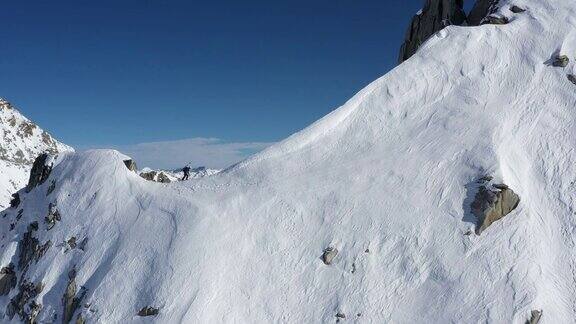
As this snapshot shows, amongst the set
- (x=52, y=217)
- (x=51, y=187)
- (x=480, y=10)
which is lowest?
(x=52, y=217)

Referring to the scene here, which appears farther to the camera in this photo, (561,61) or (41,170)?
(41,170)

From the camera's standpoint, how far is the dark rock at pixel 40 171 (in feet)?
121

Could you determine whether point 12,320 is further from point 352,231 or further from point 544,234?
point 544,234

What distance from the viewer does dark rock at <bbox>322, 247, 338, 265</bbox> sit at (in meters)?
22.7

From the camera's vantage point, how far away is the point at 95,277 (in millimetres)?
24969

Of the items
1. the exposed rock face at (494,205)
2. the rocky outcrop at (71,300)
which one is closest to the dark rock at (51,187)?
the rocky outcrop at (71,300)

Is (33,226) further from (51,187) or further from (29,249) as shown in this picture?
(51,187)

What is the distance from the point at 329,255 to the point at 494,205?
8.89 meters

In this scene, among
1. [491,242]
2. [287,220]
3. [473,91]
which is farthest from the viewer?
[473,91]

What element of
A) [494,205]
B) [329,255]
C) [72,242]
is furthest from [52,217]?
[494,205]

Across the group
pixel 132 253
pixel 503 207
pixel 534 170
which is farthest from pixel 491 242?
pixel 132 253

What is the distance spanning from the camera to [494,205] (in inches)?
861

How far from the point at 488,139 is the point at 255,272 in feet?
51.8

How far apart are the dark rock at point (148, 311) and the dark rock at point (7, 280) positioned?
13.1 m
